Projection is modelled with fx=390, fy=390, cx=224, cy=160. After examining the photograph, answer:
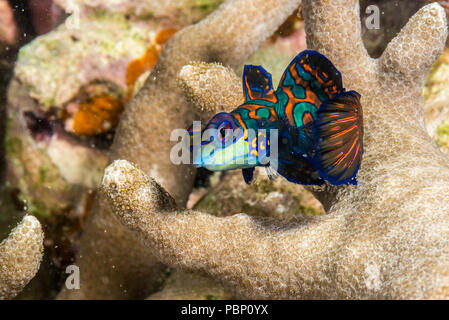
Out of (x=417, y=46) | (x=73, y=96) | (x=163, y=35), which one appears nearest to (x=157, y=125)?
(x=73, y=96)

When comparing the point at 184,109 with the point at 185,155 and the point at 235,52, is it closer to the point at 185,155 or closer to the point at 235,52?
the point at 185,155

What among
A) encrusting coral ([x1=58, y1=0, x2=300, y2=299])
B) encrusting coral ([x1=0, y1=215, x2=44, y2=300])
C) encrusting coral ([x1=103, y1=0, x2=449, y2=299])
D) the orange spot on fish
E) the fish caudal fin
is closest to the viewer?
encrusting coral ([x1=103, y1=0, x2=449, y2=299])

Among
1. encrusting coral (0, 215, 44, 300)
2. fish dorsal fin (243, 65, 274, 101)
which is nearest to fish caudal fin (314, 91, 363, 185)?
fish dorsal fin (243, 65, 274, 101)

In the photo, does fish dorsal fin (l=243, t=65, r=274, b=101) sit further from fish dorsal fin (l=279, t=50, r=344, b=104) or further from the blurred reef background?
the blurred reef background

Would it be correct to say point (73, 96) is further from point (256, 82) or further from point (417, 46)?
point (417, 46)

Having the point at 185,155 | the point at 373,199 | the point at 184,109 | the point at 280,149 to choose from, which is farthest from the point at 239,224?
the point at 184,109
